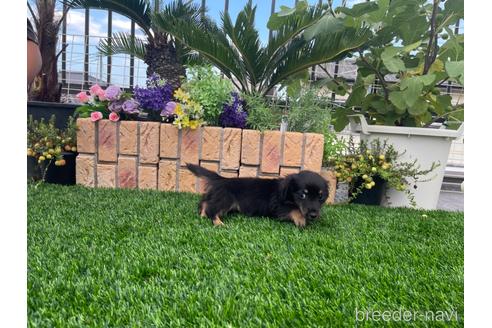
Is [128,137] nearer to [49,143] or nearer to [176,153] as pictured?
[176,153]

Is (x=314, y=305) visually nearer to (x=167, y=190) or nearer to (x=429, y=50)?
(x=167, y=190)

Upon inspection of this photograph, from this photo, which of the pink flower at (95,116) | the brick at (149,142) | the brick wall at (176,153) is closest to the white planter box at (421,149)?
the brick wall at (176,153)

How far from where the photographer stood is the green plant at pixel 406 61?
247 cm

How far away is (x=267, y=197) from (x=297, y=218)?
0.23 metres

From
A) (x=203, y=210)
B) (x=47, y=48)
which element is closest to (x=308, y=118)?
(x=203, y=210)

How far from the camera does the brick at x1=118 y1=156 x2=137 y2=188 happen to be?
274 centimetres

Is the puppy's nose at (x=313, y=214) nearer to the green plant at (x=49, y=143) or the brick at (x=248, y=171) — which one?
the brick at (x=248, y=171)

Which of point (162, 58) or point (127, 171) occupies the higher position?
point (162, 58)

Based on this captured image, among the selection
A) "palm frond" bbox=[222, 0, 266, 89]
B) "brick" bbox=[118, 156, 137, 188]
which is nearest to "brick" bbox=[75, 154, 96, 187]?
"brick" bbox=[118, 156, 137, 188]

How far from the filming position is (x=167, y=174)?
8.94 ft

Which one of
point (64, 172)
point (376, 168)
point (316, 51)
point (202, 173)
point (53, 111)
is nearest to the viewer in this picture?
point (202, 173)

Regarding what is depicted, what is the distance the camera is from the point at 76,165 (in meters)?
2.74

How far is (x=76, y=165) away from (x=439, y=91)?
10.0 ft

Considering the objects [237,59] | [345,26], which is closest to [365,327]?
[345,26]
